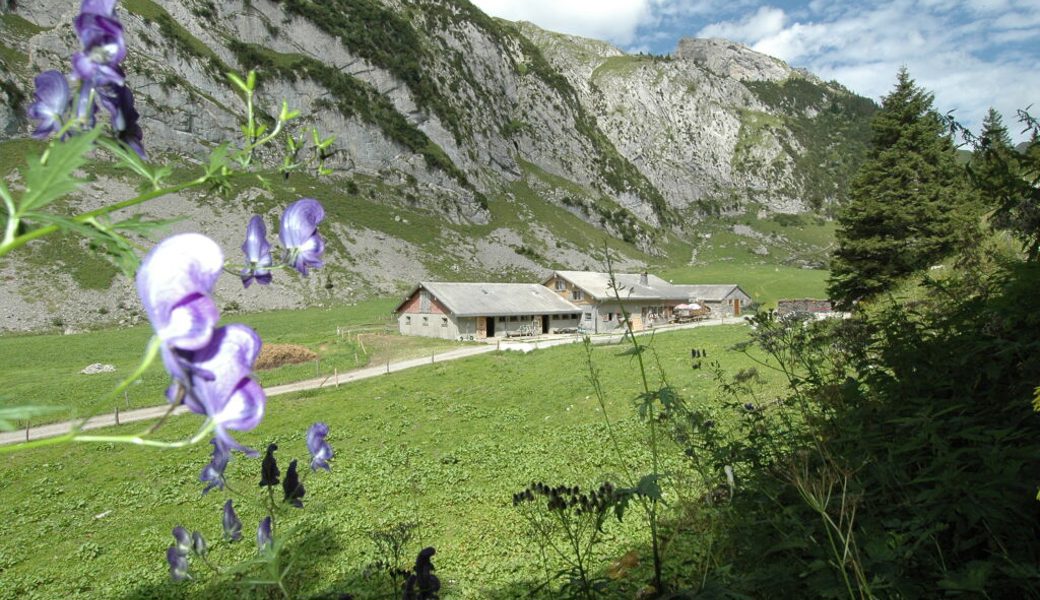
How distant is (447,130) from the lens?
116 m

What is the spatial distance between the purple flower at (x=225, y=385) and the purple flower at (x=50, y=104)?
87 cm

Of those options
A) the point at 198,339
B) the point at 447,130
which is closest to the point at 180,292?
the point at 198,339

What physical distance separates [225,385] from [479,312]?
4034cm

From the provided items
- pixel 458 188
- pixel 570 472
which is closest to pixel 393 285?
pixel 458 188

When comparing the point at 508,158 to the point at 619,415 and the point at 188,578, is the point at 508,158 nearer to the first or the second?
the point at 619,415

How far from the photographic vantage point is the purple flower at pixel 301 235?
173 cm

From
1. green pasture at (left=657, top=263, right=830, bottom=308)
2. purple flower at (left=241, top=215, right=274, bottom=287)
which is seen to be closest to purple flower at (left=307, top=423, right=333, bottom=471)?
purple flower at (left=241, top=215, right=274, bottom=287)

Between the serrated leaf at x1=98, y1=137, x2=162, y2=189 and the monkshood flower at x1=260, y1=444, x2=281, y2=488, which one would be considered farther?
the monkshood flower at x1=260, y1=444, x2=281, y2=488

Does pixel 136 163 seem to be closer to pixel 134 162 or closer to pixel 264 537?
pixel 134 162

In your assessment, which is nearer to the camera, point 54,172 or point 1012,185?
point 54,172

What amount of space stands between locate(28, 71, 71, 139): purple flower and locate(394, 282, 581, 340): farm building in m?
38.7

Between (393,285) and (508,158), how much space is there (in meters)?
66.8

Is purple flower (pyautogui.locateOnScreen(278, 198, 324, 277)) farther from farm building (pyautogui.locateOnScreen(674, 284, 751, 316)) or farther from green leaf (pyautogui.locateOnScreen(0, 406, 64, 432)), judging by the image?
farm building (pyautogui.locateOnScreen(674, 284, 751, 316))

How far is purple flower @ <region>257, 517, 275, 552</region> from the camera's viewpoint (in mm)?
1800
